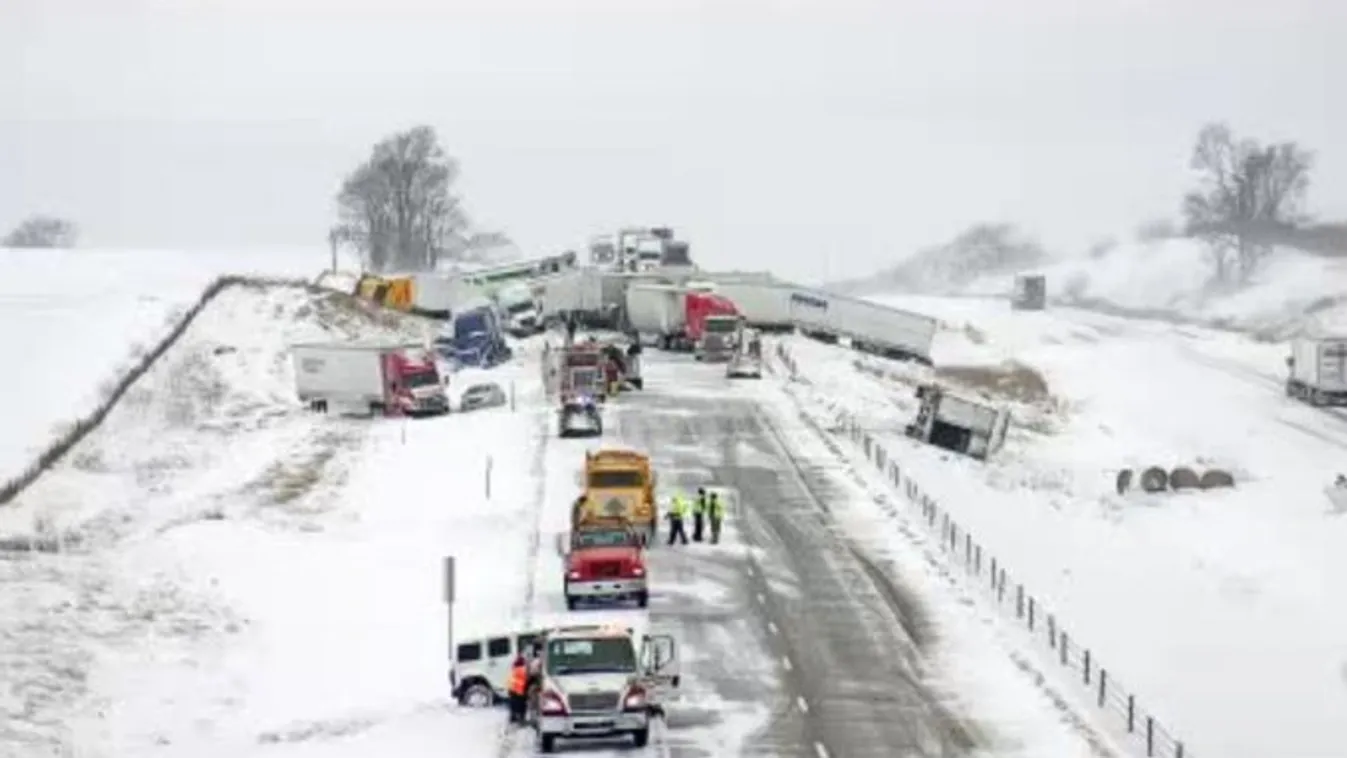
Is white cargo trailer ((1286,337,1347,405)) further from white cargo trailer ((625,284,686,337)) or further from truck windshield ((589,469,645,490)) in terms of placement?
truck windshield ((589,469,645,490))

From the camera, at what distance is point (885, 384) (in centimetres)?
9038

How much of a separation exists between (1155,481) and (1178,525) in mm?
7192

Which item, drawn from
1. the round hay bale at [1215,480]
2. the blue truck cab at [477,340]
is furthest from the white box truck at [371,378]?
the round hay bale at [1215,480]

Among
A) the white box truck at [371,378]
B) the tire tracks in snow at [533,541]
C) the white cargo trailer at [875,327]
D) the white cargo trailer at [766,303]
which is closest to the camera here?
the tire tracks in snow at [533,541]

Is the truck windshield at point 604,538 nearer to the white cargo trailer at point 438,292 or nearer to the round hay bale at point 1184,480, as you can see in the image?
the round hay bale at point 1184,480

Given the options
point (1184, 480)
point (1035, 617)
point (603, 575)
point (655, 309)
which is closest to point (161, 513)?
point (603, 575)

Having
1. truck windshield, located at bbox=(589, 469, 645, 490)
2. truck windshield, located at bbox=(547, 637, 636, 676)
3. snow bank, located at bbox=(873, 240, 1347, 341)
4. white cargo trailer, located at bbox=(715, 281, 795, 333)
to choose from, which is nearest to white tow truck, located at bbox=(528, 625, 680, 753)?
truck windshield, located at bbox=(547, 637, 636, 676)

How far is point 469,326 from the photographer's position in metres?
90.1

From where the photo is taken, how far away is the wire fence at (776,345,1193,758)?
114 ft

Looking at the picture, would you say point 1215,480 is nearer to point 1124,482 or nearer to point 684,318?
point 1124,482

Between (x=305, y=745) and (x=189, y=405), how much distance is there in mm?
49278

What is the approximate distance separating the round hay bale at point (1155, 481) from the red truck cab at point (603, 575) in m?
29.3

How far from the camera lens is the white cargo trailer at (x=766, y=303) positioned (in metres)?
102

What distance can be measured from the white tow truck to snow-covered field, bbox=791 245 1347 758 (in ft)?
37.3
